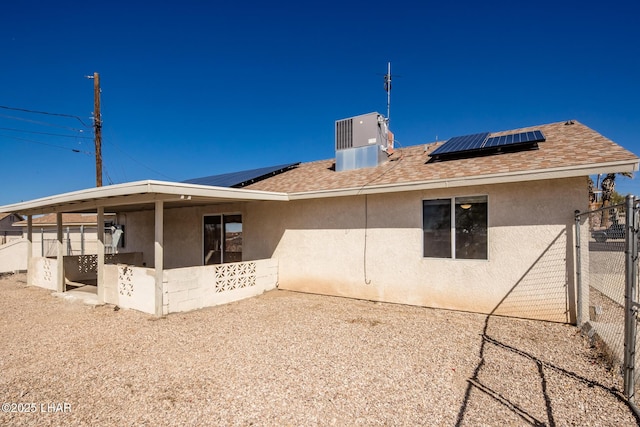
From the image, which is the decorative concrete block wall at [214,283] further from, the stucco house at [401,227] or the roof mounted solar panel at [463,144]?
the roof mounted solar panel at [463,144]

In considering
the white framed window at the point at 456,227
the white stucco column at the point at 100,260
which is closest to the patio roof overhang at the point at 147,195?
the white stucco column at the point at 100,260

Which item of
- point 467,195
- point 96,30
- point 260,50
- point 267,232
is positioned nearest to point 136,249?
point 267,232

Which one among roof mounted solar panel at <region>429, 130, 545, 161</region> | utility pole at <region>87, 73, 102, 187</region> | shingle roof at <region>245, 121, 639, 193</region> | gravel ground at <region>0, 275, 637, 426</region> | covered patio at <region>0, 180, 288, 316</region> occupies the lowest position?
gravel ground at <region>0, 275, 637, 426</region>

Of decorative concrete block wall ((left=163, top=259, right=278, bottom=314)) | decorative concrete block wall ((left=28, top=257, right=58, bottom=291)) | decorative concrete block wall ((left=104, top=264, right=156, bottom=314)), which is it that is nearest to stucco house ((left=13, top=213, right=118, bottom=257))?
decorative concrete block wall ((left=28, top=257, right=58, bottom=291))

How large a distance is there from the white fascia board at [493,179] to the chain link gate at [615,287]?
0.73m

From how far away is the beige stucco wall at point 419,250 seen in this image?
635cm

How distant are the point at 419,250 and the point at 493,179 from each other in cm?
220

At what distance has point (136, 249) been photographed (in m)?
14.6

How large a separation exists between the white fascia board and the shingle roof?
9 centimetres

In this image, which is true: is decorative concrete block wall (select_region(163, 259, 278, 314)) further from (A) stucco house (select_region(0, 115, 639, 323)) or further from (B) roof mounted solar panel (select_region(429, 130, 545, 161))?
(B) roof mounted solar panel (select_region(429, 130, 545, 161))

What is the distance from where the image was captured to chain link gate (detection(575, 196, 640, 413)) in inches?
137

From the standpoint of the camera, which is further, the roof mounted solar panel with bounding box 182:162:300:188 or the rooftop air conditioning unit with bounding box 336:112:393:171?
the roof mounted solar panel with bounding box 182:162:300:188

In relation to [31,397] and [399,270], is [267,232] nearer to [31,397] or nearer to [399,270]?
[399,270]

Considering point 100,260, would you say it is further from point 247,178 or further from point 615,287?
point 615,287
